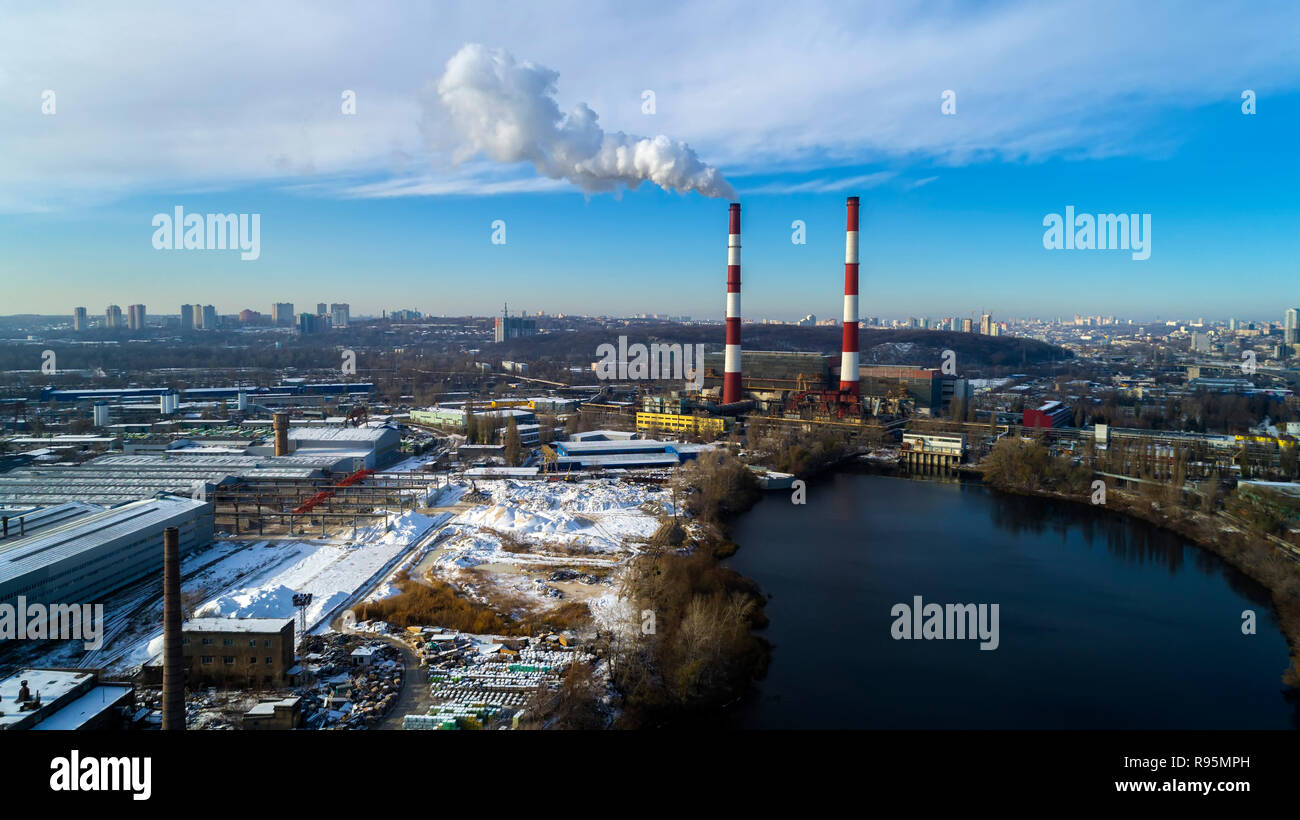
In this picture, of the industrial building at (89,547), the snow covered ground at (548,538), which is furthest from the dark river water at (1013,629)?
the industrial building at (89,547)

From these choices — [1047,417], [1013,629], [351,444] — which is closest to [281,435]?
[351,444]

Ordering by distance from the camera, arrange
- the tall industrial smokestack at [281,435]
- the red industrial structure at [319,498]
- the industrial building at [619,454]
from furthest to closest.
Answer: the industrial building at [619,454], the tall industrial smokestack at [281,435], the red industrial structure at [319,498]

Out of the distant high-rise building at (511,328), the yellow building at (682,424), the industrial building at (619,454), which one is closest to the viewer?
the industrial building at (619,454)

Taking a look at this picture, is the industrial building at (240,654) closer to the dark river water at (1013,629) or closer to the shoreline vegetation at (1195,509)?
the dark river water at (1013,629)

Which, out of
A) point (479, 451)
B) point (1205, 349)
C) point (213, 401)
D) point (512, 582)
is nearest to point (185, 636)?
point (512, 582)

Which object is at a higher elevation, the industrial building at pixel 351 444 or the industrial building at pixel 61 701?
the industrial building at pixel 351 444

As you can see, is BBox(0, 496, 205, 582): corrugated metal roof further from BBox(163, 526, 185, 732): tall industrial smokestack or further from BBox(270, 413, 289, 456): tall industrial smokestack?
BBox(270, 413, 289, 456): tall industrial smokestack
